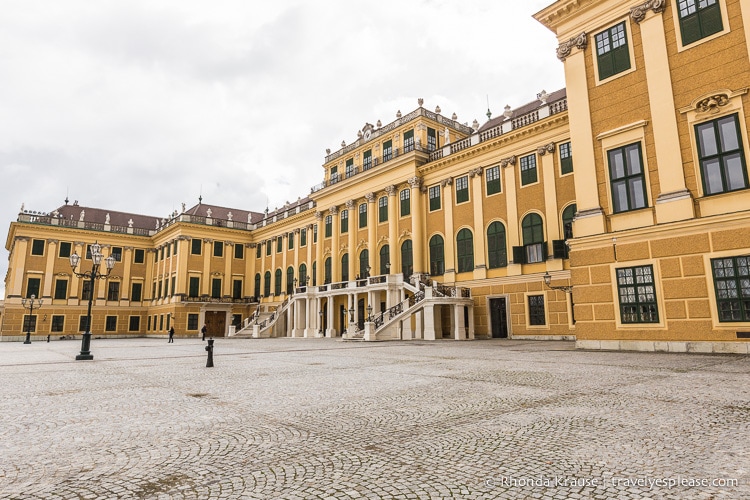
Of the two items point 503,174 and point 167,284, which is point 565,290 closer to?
point 503,174

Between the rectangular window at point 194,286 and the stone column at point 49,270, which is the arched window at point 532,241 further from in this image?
the stone column at point 49,270

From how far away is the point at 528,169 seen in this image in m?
27.9

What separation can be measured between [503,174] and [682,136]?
14.2 meters

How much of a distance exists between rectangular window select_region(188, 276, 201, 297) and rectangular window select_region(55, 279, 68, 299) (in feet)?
46.8

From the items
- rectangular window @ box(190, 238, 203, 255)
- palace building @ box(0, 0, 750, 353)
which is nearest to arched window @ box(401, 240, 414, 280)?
palace building @ box(0, 0, 750, 353)

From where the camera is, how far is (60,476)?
12.6ft

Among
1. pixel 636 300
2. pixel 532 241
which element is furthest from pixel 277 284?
pixel 636 300

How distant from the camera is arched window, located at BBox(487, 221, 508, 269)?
2884 centimetres

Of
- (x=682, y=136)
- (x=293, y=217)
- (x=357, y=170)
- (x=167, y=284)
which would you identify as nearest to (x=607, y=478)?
(x=682, y=136)

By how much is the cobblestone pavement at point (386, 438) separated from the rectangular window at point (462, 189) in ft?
75.8

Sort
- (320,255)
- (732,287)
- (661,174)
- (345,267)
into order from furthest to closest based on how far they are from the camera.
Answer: (320,255) → (345,267) → (661,174) → (732,287)

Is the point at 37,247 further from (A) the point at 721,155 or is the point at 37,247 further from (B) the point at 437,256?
(A) the point at 721,155

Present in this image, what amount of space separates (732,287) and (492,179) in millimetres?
17605

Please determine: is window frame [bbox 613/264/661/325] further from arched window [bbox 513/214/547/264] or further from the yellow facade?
arched window [bbox 513/214/547/264]
